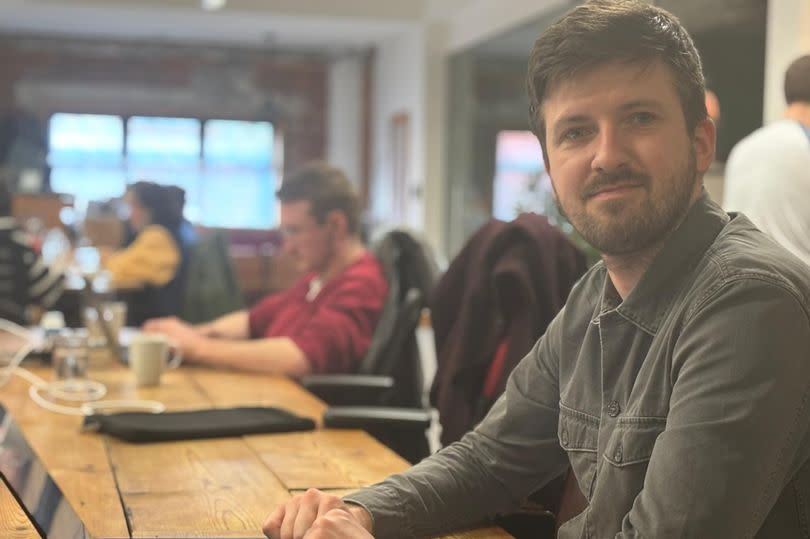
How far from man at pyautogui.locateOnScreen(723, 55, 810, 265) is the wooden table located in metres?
1.35

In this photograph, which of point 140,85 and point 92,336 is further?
point 140,85

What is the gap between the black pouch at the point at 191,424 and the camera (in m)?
1.99

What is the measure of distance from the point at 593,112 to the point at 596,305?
0.82 ft

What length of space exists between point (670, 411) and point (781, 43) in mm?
3219

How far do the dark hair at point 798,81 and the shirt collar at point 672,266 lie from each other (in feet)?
6.30

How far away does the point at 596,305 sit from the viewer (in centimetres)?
133

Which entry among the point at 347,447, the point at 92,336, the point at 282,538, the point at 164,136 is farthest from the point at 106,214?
the point at 282,538

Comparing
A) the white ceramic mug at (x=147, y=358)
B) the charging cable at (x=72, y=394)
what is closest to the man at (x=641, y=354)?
the charging cable at (x=72, y=394)

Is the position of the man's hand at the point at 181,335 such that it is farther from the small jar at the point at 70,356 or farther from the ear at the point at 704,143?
the ear at the point at 704,143

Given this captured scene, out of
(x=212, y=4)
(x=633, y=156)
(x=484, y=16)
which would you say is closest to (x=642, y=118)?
(x=633, y=156)

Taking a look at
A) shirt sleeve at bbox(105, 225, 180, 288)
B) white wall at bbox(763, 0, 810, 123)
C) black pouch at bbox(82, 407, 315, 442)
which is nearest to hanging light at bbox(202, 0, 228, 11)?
shirt sleeve at bbox(105, 225, 180, 288)

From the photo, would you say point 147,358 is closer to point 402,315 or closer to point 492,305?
point 402,315

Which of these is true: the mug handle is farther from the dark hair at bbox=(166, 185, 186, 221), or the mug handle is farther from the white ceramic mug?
the dark hair at bbox=(166, 185, 186, 221)

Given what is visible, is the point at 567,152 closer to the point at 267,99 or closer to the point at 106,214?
the point at 106,214
